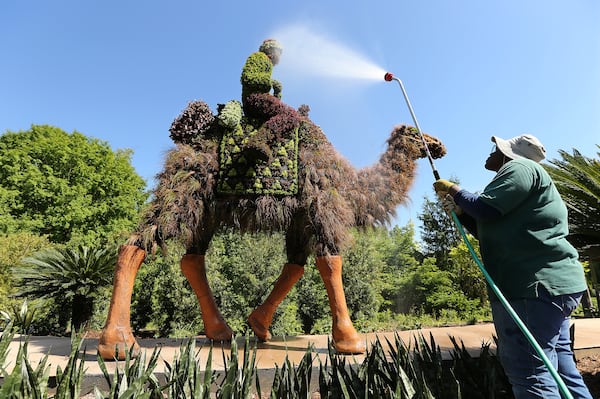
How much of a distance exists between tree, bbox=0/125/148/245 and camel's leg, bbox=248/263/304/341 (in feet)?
41.7

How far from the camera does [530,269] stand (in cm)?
187

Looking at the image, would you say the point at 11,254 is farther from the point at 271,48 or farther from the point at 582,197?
the point at 582,197

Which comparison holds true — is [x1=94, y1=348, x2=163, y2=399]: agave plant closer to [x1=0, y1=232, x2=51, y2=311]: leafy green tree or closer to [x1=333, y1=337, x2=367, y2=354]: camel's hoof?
[x1=333, y1=337, x2=367, y2=354]: camel's hoof

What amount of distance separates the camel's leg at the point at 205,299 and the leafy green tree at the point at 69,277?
396cm

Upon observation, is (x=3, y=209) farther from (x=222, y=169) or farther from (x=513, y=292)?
(x=513, y=292)

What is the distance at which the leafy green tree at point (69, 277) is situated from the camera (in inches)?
297

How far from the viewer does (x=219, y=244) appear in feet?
48.0

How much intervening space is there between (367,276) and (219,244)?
5634mm

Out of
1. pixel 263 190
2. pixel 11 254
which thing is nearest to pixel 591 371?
pixel 263 190

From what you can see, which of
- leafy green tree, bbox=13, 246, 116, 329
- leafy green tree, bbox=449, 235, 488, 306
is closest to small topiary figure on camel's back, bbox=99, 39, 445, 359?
leafy green tree, bbox=13, 246, 116, 329

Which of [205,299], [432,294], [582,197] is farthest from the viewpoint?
[432,294]

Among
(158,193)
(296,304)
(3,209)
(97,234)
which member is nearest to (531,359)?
(158,193)

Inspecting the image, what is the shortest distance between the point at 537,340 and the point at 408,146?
3.33 m

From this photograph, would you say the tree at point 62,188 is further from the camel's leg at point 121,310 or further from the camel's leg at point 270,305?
the camel's leg at point 121,310
